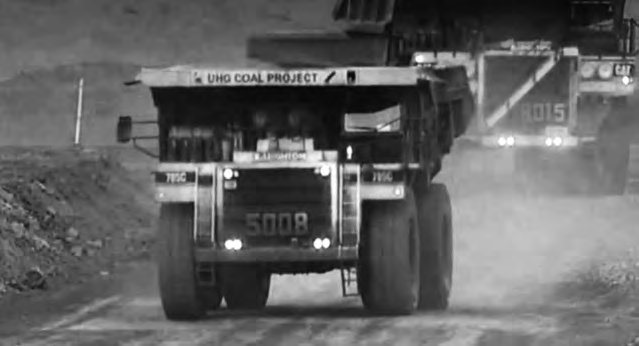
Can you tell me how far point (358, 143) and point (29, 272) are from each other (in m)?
5.07

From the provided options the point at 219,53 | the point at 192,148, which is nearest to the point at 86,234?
the point at 192,148

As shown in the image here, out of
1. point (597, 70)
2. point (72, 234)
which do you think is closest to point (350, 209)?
point (72, 234)

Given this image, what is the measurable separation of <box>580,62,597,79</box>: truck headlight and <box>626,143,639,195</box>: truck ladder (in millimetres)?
3826

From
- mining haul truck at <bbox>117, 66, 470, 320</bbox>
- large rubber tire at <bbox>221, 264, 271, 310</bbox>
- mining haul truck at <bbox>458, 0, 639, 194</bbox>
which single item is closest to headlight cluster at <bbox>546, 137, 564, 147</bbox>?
mining haul truck at <bbox>458, 0, 639, 194</bbox>

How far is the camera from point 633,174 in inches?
1377

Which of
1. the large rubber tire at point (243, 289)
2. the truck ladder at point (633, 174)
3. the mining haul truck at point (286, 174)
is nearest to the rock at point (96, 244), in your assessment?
the large rubber tire at point (243, 289)

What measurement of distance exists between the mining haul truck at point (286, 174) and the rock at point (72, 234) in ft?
22.2

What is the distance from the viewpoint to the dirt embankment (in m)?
19.6

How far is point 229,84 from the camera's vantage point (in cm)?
1505

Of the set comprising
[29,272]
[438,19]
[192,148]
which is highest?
[438,19]

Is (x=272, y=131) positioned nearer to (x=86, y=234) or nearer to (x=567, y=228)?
(x=86, y=234)

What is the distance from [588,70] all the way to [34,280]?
1130 cm

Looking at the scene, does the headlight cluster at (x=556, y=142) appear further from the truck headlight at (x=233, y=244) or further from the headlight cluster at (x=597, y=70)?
the truck headlight at (x=233, y=244)

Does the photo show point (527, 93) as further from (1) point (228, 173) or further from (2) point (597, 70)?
(1) point (228, 173)
